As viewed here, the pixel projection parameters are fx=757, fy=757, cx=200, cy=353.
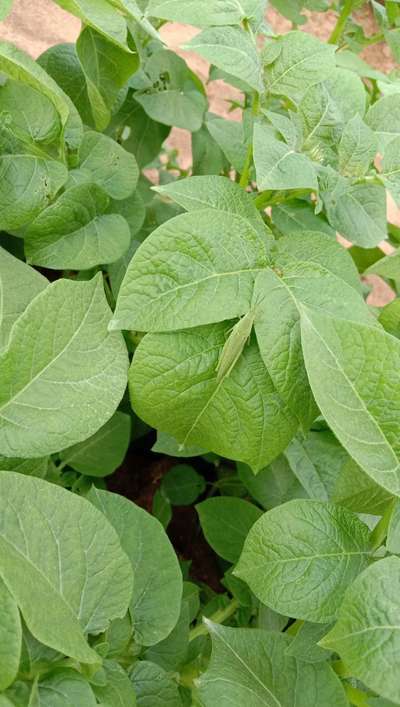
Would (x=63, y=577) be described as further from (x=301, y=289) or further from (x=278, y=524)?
(x=301, y=289)

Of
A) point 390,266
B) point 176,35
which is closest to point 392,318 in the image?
point 390,266

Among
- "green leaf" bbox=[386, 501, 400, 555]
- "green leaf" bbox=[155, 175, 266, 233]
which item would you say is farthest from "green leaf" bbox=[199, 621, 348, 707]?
"green leaf" bbox=[155, 175, 266, 233]

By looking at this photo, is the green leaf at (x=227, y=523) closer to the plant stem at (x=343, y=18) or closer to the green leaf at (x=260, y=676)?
the green leaf at (x=260, y=676)

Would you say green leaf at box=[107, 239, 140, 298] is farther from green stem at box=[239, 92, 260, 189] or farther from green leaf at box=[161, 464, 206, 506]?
green leaf at box=[161, 464, 206, 506]

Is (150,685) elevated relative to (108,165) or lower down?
lower down

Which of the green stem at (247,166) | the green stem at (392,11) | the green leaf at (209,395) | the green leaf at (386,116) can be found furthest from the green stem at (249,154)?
the green stem at (392,11)

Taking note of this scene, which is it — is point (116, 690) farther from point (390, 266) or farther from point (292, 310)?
point (390, 266)
